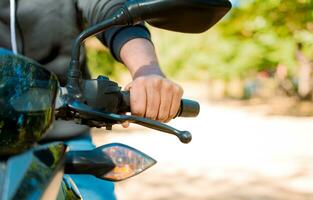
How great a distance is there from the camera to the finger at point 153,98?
1118 mm

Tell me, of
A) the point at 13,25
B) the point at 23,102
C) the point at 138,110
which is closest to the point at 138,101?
the point at 138,110

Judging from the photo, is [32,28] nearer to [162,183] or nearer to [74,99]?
[74,99]

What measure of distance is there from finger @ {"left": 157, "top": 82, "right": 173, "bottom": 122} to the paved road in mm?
4486

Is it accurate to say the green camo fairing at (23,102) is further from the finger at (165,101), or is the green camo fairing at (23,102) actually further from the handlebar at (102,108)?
the finger at (165,101)

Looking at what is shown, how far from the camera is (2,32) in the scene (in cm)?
160

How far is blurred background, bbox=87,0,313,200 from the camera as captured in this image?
6.18 metres

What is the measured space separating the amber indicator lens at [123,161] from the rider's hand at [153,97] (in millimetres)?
244

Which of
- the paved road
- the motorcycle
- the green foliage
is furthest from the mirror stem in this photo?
the green foliage

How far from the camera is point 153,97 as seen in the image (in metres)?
1.12

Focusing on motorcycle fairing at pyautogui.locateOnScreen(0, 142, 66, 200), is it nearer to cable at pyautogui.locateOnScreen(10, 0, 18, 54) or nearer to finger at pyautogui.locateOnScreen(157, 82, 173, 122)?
finger at pyautogui.locateOnScreen(157, 82, 173, 122)

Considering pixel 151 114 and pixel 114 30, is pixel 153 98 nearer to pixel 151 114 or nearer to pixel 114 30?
pixel 151 114

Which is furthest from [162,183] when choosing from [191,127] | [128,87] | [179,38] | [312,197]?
[179,38]

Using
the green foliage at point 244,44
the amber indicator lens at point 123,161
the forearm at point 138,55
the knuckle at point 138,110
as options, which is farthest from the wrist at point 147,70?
the green foliage at point 244,44

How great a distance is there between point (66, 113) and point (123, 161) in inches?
6.7
